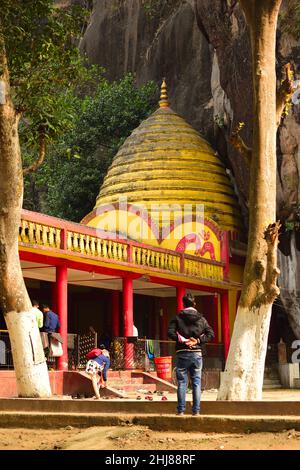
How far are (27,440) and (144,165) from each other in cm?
2174

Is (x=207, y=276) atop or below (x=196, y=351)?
atop

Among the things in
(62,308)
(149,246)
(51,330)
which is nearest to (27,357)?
(51,330)

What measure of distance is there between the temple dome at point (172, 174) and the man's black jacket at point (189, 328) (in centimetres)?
1966

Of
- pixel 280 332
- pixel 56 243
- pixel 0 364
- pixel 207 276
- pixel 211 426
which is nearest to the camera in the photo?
pixel 211 426

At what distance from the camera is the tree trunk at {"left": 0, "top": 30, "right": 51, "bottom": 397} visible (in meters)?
10.8

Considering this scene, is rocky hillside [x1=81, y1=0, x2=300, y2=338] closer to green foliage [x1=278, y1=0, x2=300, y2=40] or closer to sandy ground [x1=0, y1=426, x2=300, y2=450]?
green foliage [x1=278, y1=0, x2=300, y2=40]

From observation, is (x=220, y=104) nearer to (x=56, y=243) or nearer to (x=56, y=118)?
(x=56, y=243)

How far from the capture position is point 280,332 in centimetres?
2891

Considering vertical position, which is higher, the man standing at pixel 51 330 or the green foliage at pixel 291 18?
the green foliage at pixel 291 18

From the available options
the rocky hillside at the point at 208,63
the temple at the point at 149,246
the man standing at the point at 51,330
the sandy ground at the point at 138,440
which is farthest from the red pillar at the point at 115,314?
the sandy ground at the point at 138,440

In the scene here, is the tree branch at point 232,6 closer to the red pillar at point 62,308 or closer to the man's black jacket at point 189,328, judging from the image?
the red pillar at point 62,308

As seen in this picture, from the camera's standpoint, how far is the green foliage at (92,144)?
116ft
